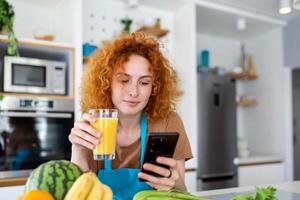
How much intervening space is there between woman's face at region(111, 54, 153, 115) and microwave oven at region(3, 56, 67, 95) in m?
1.21

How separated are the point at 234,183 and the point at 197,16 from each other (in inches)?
72.4

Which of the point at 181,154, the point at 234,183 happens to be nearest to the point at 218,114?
the point at 234,183

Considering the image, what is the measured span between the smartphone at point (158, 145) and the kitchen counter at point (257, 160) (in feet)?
8.05

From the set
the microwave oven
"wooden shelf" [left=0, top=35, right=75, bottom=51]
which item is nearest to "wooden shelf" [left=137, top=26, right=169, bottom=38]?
"wooden shelf" [left=0, top=35, right=75, bottom=51]

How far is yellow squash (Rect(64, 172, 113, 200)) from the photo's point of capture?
20.4 inches

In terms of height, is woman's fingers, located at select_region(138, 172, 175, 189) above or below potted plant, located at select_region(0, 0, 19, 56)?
below

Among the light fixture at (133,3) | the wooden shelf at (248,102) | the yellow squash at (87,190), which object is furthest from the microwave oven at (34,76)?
the wooden shelf at (248,102)

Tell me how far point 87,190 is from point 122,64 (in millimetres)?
789

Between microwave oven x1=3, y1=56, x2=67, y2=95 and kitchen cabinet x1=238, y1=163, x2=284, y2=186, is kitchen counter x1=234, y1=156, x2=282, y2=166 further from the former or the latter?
microwave oven x1=3, y1=56, x2=67, y2=95

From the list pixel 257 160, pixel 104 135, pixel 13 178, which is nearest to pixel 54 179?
pixel 104 135

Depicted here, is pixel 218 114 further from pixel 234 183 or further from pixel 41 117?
pixel 41 117

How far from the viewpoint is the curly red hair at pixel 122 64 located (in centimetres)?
129

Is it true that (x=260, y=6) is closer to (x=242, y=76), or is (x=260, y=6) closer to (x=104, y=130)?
(x=242, y=76)

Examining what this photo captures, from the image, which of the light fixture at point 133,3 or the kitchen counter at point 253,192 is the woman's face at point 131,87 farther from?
the light fixture at point 133,3
